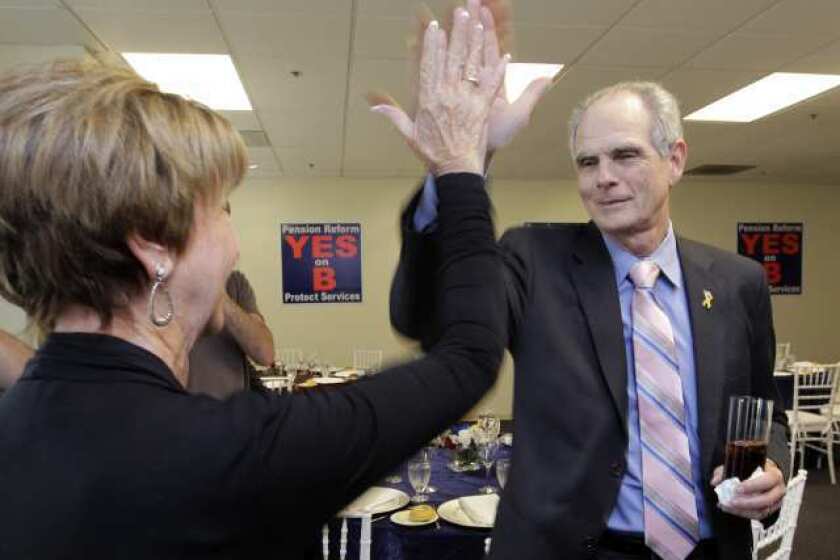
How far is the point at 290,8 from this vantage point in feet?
11.1

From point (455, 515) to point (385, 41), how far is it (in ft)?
9.01

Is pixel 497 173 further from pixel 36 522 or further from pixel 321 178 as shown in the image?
pixel 36 522

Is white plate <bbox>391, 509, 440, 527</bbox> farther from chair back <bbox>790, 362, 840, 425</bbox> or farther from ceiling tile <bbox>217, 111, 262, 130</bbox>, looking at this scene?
chair back <bbox>790, 362, 840, 425</bbox>

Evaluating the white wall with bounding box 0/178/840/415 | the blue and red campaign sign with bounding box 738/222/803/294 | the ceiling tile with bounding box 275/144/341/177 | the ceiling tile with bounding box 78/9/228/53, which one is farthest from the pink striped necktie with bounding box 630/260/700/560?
the blue and red campaign sign with bounding box 738/222/803/294

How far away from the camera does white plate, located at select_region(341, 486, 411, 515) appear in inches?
93.7

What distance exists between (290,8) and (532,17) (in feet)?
4.19

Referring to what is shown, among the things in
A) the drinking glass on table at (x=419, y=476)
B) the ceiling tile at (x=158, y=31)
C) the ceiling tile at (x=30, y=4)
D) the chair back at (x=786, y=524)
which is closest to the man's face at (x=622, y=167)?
the drinking glass on table at (x=419, y=476)

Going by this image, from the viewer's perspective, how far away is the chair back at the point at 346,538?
7.17 feet

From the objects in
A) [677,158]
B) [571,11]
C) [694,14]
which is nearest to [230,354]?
[677,158]

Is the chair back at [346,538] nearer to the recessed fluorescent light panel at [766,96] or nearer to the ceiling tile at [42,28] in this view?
the ceiling tile at [42,28]

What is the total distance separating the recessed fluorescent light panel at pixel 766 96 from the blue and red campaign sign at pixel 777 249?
13.4 feet

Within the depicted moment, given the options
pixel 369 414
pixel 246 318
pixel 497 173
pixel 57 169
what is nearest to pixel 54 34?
pixel 246 318

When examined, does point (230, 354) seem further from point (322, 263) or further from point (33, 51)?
point (322, 263)

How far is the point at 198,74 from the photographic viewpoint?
4.54m
